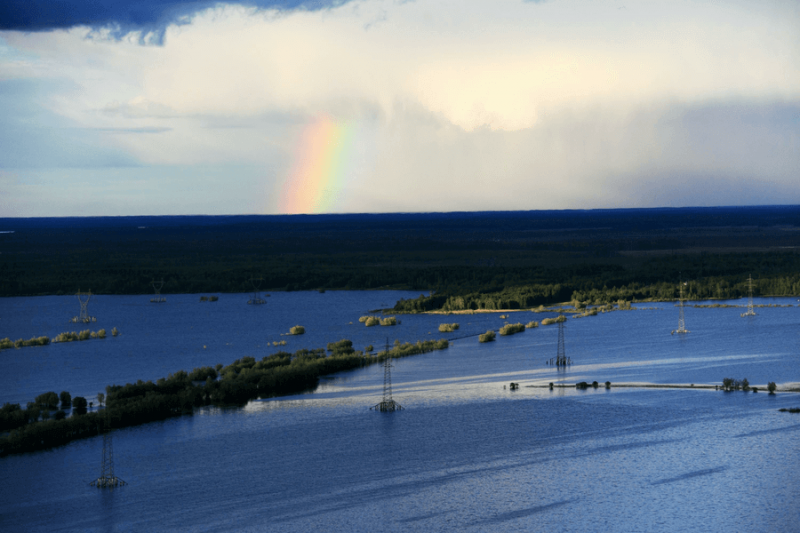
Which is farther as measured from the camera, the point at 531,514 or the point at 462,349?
the point at 462,349

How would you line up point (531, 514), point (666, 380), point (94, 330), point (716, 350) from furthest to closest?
1. point (94, 330)
2. point (716, 350)
3. point (666, 380)
4. point (531, 514)

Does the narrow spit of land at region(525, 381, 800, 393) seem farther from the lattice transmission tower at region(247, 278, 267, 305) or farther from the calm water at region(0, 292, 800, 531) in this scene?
the lattice transmission tower at region(247, 278, 267, 305)

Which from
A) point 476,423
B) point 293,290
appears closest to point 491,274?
point 293,290

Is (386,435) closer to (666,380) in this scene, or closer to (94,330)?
(666,380)

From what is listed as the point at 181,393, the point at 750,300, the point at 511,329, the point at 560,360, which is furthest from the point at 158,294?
the point at 181,393

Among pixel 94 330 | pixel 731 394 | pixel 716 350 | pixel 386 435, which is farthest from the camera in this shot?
pixel 94 330

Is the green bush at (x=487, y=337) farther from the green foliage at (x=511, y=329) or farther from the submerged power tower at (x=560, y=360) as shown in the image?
the submerged power tower at (x=560, y=360)

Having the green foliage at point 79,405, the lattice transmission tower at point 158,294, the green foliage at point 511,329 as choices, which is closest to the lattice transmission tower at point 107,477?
the green foliage at point 79,405
